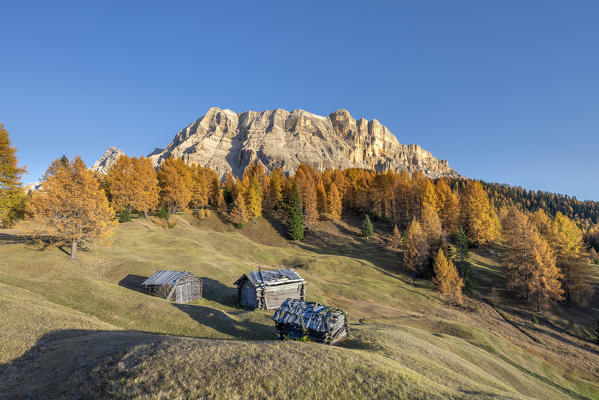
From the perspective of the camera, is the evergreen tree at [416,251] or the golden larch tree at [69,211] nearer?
the golden larch tree at [69,211]

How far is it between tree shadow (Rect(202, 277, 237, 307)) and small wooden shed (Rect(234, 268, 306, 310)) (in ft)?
5.15

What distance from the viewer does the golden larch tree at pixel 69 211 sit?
3372 centimetres

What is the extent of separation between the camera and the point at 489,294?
52438 mm

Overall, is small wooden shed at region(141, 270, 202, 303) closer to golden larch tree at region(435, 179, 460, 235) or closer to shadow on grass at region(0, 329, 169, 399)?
shadow on grass at region(0, 329, 169, 399)

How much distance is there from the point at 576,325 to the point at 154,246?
73633mm

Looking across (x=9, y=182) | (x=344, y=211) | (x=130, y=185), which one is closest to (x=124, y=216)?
(x=130, y=185)

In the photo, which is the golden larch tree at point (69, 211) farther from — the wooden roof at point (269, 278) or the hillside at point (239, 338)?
the wooden roof at point (269, 278)

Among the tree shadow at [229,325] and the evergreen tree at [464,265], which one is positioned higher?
the evergreen tree at [464,265]

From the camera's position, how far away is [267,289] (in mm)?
31984

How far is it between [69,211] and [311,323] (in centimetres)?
3644

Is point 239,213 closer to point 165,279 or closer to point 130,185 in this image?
point 130,185

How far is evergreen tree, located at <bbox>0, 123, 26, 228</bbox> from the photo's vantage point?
115ft

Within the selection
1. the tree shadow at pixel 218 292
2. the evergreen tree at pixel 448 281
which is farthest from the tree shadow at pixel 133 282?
the evergreen tree at pixel 448 281

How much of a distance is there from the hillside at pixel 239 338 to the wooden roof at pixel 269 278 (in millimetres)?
3648
